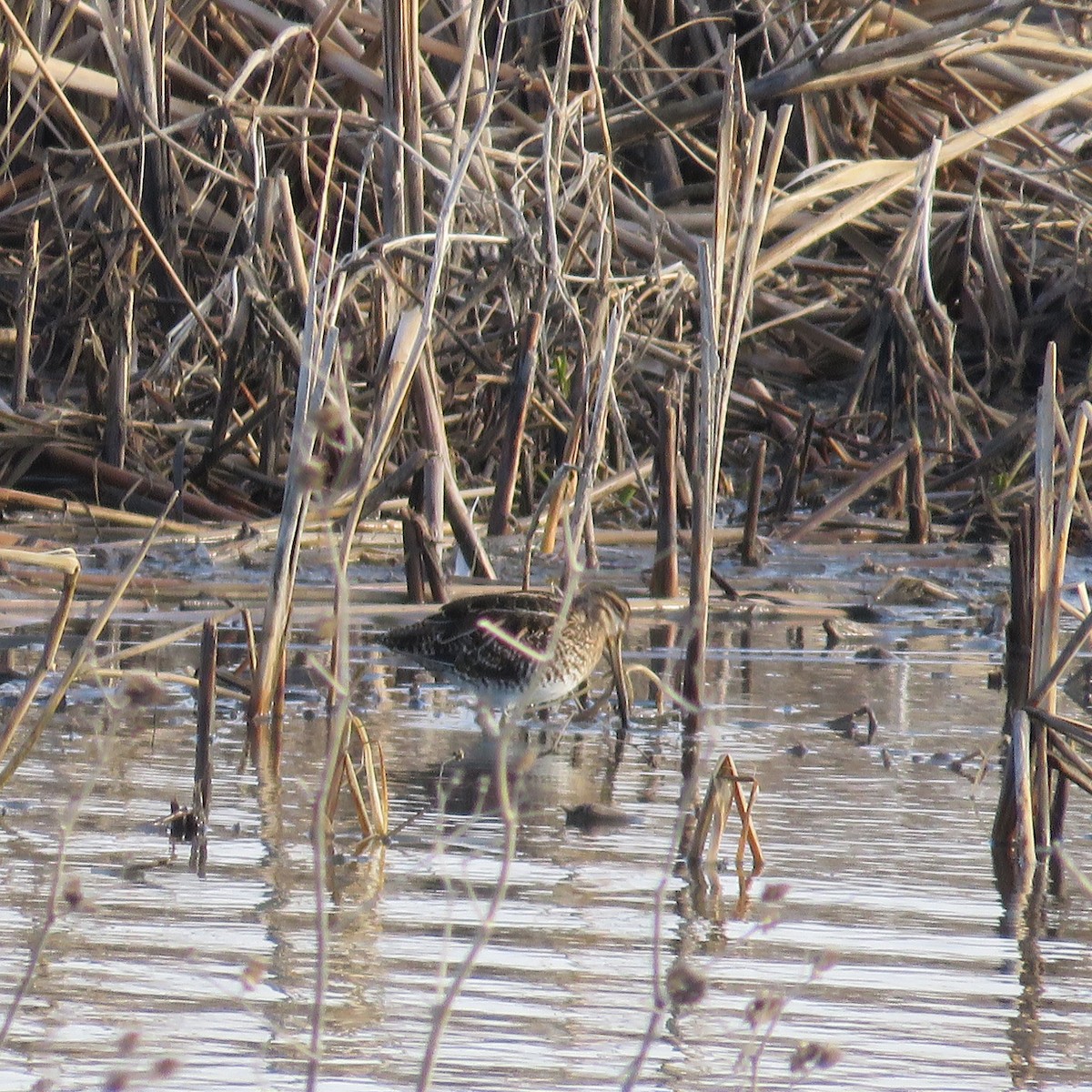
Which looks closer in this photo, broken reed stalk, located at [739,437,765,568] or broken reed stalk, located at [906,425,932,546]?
broken reed stalk, located at [739,437,765,568]

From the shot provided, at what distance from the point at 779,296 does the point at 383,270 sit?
16.7 feet

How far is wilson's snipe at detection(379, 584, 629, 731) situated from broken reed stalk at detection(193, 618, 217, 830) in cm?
127

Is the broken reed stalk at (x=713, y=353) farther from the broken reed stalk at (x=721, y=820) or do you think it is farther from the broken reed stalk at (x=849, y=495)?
the broken reed stalk at (x=849, y=495)

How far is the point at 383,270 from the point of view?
247 inches

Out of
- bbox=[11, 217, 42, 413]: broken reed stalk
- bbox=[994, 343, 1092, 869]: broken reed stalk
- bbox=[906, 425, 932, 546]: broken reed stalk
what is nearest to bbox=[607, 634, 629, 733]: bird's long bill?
bbox=[994, 343, 1092, 869]: broken reed stalk

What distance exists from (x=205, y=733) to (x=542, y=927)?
96cm

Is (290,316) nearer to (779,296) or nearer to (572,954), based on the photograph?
(779,296)

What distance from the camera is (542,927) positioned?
3.90 metres

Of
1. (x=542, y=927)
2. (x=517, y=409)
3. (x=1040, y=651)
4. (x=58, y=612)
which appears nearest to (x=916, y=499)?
(x=517, y=409)

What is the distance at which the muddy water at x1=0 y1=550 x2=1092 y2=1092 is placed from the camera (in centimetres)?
315

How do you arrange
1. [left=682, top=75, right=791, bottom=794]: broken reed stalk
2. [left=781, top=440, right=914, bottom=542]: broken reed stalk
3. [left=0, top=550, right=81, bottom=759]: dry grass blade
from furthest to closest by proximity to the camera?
[left=781, top=440, right=914, bottom=542]: broken reed stalk < [left=682, top=75, right=791, bottom=794]: broken reed stalk < [left=0, top=550, right=81, bottom=759]: dry grass blade

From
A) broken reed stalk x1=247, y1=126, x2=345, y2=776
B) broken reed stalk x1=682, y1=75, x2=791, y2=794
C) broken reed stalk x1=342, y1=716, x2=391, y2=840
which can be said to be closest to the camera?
broken reed stalk x1=342, y1=716, x2=391, y2=840

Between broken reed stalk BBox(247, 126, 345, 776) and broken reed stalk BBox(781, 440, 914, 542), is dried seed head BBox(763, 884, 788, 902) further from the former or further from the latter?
broken reed stalk BBox(781, 440, 914, 542)

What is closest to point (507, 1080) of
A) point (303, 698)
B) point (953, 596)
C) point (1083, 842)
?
point (1083, 842)
